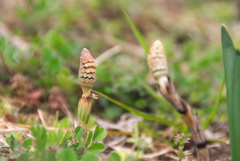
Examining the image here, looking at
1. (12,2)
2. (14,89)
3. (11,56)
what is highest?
(12,2)

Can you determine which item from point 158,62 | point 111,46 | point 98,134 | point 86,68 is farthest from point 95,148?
point 111,46

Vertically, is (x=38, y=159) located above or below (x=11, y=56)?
below

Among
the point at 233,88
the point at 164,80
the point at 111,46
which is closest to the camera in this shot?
the point at 233,88

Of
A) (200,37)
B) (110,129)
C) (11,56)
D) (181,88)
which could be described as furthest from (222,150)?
(200,37)

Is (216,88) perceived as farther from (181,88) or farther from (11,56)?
(11,56)

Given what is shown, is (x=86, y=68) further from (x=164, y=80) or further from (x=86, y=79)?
(x=164, y=80)

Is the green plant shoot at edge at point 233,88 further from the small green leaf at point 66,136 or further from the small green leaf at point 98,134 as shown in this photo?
the small green leaf at point 66,136
